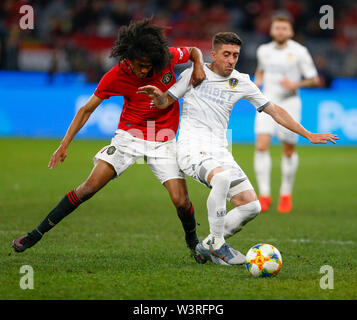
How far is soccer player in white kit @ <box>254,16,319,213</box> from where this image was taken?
9578 millimetres

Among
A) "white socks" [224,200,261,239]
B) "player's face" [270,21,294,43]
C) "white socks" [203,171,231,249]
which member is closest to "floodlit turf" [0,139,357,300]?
"white socks" [203,171,231,249]

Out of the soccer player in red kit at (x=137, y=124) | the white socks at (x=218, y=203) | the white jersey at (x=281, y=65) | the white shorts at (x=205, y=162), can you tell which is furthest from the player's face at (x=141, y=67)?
the white jersey at (x=281, y=65)

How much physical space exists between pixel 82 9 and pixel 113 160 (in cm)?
1605

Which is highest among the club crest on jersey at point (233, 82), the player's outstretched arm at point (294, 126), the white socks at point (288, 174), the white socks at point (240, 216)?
the club crest on jersey at point (233, 82)

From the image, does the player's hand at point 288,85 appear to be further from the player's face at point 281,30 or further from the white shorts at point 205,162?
the white shorts at point 205,162

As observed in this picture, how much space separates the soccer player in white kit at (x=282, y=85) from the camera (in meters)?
9.58

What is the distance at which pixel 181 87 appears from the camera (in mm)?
5863

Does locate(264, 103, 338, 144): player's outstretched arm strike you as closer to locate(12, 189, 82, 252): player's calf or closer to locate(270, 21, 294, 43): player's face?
locate(12, 189, 82, 252): player's calf

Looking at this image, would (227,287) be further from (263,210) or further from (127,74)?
(263,210)

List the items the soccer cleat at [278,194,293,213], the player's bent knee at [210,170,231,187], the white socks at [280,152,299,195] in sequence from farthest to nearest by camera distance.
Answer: the white socks at [280,152,299,195] → the soccer cleat at [278,194,293,213] → the player's bent knee at [210,170,231,187]

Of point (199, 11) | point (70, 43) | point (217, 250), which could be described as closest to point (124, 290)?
point (217, 250)

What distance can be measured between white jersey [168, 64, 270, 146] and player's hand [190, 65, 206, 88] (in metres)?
0.04

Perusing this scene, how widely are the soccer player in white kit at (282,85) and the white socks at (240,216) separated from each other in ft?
11.7

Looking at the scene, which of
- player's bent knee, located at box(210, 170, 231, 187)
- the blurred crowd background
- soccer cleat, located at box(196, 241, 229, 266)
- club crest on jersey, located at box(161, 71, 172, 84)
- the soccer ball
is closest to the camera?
the soccer ball
